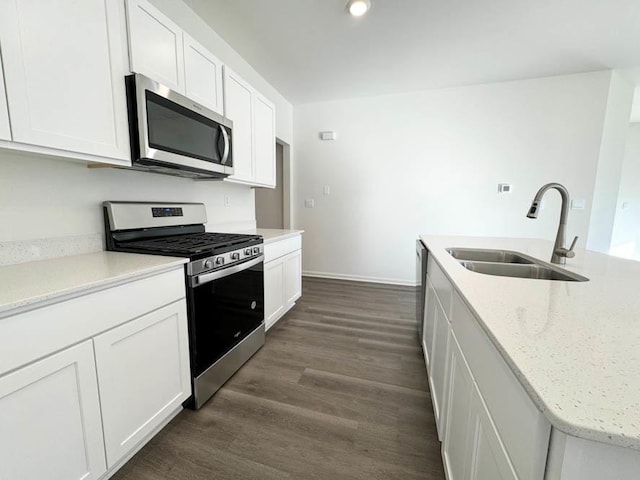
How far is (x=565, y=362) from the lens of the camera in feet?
1.64

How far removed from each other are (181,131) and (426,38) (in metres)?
2.27

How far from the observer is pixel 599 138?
122 inches

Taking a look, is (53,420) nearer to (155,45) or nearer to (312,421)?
(312,421)

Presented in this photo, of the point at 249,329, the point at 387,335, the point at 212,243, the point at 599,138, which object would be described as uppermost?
the point at 599,138

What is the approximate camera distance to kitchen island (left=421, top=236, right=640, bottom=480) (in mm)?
375

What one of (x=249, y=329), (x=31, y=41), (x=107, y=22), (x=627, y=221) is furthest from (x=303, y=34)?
(x=627, y=221)

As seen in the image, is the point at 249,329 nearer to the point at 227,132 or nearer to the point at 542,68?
the point at 227,132

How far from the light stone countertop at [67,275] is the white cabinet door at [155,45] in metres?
0.99

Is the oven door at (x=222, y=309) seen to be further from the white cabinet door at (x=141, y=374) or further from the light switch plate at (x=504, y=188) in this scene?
the light switch plate at (x=504, y=188)

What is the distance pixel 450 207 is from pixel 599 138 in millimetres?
1719

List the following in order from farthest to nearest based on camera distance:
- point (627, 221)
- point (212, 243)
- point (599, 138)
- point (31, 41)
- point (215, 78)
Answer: point (627, 221)
point (599, 138)
point (215, 78)
point (212, 243)
point (31, 41)

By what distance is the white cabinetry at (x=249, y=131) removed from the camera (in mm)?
2160

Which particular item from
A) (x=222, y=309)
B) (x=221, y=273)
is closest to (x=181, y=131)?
(x=221, y=273)

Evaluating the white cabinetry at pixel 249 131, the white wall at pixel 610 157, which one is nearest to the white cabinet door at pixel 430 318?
the white cabinetry at pixel 249 131
